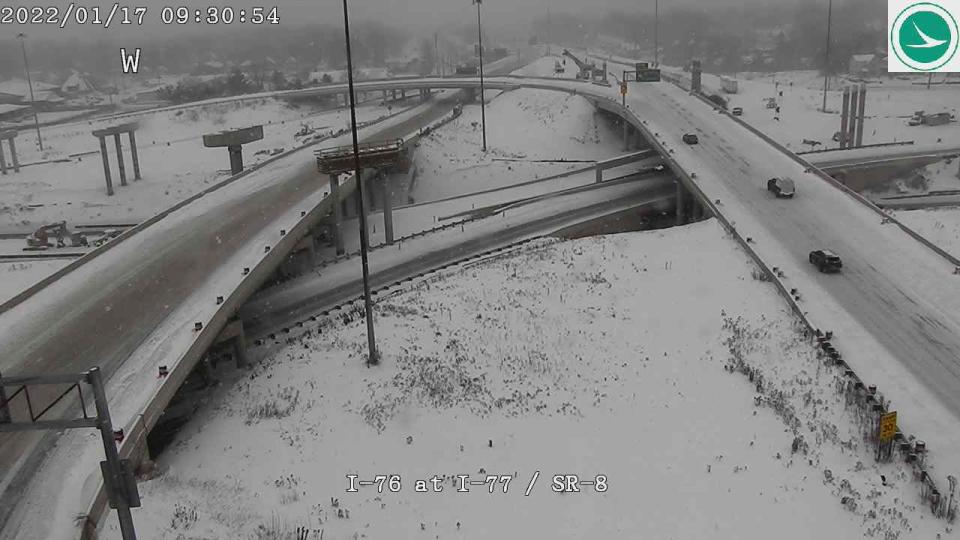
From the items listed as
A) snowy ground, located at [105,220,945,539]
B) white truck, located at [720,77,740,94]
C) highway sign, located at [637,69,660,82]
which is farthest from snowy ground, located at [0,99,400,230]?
white truck, located at [720,77,740,94]

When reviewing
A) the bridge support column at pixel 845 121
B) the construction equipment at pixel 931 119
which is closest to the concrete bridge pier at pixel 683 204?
the bridge support column at pixel 845 121

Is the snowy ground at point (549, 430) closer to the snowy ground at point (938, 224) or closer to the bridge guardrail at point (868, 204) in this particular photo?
the bridge guardrail at point (868, 204)

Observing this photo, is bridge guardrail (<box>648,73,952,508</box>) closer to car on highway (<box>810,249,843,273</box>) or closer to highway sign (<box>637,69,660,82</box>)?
car on highway (<box>810,249,843,273</box>)

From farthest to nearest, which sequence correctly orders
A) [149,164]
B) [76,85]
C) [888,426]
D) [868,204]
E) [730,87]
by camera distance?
[76,85], [730,87], [149,164], [868,204], [888,426]

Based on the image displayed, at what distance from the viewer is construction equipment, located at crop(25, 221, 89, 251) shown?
5006cm

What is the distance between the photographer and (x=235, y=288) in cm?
2791

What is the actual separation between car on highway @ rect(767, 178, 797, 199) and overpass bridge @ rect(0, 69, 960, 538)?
22.2 inches

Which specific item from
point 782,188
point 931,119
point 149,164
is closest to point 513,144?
point 149,164

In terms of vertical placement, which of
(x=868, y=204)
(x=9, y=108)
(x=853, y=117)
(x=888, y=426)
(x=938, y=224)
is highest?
(x=9, y=108)

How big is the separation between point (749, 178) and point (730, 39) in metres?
164

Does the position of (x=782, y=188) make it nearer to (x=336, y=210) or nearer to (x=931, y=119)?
(x=336, y=210)

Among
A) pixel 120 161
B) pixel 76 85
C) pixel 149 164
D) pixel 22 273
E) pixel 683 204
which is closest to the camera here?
pixel 22 273

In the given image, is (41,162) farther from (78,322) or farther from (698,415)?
(698,415)

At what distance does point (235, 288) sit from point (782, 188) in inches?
1115
